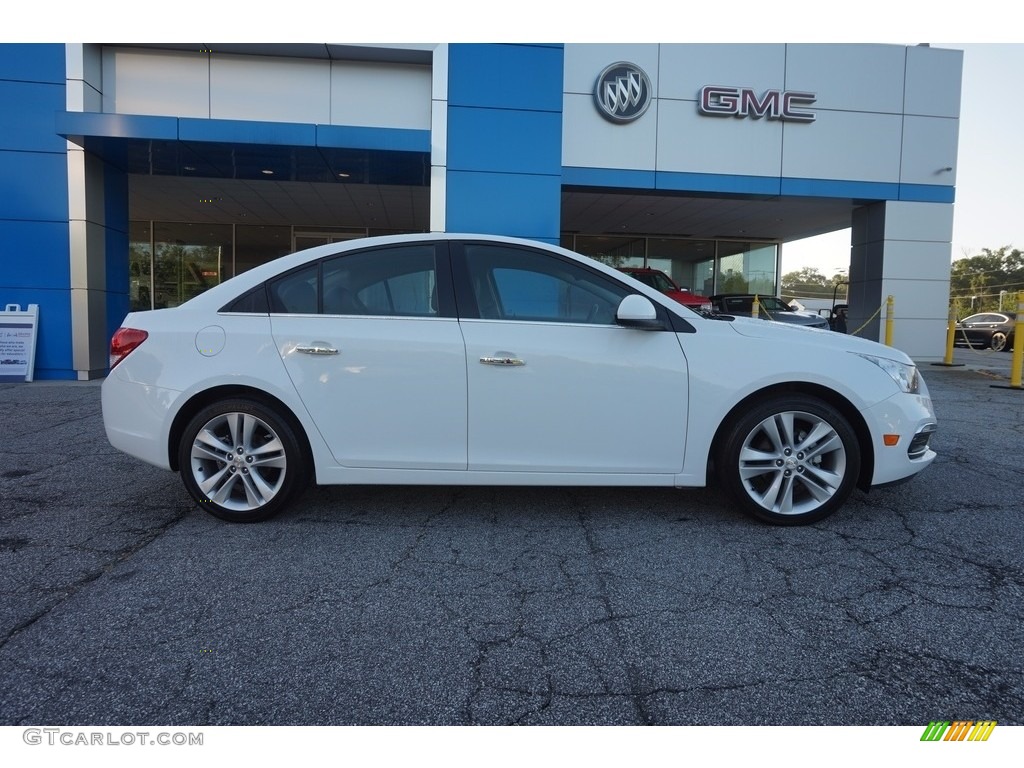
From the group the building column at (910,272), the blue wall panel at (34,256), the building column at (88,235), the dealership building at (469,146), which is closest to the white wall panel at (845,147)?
the dealership building at (469,146)

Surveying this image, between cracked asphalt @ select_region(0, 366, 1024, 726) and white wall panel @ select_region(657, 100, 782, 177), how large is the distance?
9.90 meters

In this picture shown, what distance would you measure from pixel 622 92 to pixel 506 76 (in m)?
2.89

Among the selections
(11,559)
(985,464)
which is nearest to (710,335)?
(985,464)

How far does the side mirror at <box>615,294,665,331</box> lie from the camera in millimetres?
3412

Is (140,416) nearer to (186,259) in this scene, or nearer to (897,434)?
(897,434)

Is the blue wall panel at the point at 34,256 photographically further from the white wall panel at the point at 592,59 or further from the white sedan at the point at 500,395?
the white wall panel at the point at 592,59

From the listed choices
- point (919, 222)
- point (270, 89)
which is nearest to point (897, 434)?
point (270, 89)

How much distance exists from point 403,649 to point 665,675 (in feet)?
3.01

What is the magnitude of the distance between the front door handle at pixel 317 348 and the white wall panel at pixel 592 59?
10339 millimetres

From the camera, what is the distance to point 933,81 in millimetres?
13727

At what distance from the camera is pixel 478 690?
2.11 m

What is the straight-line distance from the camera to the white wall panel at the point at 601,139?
12391 millimetres

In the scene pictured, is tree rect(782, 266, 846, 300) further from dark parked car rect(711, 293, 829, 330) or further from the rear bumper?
the rear bumper
